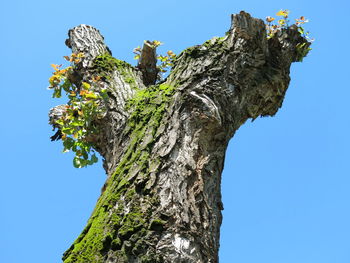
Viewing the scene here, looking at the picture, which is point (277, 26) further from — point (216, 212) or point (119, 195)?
point (119, 195)

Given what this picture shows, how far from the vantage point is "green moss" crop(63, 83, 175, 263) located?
2.72 meters

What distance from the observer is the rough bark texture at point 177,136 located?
2799mm

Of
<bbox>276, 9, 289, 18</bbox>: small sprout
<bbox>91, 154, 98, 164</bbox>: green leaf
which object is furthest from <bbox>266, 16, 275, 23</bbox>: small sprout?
<bbox>91, 154, 98, 164</bbox>: green leaf

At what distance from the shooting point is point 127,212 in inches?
115

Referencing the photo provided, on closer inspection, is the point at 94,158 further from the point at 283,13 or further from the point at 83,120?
the point at 283,13

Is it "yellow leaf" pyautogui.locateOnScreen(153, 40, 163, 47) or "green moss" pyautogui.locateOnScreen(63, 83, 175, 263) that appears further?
"yellow leaf" pyautogui.locateOnScreen(153, 40, 163, 47)

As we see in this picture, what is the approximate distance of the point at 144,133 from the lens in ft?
11.7

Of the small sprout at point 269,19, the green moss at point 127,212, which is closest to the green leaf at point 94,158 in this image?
the green moss at point 127,212

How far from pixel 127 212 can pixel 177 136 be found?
2.56 ft

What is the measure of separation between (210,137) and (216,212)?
26.2 inches

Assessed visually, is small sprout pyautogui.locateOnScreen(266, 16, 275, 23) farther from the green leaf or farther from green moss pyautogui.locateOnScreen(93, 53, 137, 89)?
the green leaf

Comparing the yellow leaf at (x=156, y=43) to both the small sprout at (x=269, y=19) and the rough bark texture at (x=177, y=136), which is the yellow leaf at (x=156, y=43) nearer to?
the rough bark texture at (x=177, y=136)

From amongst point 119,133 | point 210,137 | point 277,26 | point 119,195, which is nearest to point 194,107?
A: point 210,137

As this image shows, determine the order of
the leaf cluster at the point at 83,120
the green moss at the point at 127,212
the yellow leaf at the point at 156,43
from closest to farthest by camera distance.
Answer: the green moss at the point at 127,212
the leaf cluster at the point at 83,120
the yellow leaf at the point at 156,43
